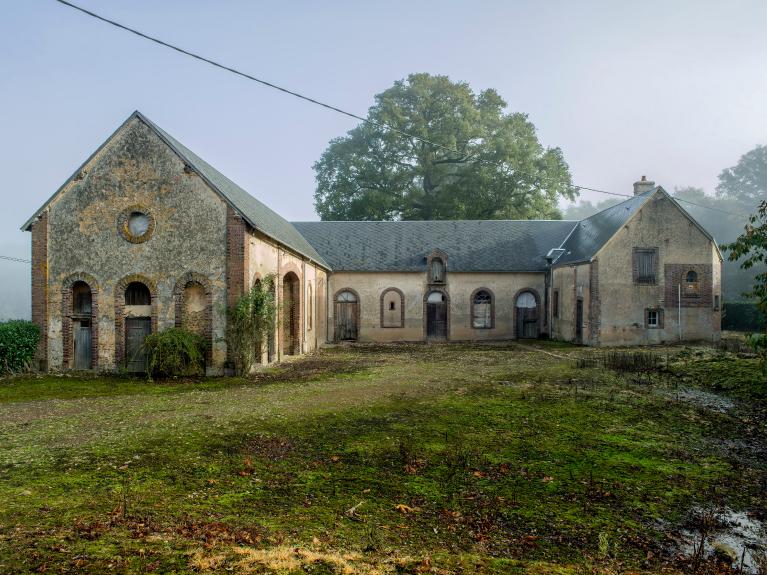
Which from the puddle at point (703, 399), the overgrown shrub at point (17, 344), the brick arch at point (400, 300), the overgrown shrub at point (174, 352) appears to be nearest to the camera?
the puddle at point (703, 399)

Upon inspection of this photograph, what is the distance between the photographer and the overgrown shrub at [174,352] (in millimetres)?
14125

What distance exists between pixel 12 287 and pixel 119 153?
91413 millimetres

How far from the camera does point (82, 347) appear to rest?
15680 millimetres

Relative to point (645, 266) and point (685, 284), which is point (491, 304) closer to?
point (645, 266)

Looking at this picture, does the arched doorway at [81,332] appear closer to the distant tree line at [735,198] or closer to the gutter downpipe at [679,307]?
the gutter downpipe at [679,307]

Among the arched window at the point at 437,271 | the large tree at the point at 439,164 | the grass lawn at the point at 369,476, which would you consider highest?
the large tree at the point at 439,164

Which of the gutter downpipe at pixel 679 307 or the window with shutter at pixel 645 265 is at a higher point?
the window with shutter at pixel 645 265

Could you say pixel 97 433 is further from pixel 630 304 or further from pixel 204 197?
pixel 630 304

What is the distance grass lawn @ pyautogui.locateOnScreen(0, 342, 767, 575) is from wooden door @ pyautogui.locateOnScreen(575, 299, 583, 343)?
12.3 meters

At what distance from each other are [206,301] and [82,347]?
437 centimetres

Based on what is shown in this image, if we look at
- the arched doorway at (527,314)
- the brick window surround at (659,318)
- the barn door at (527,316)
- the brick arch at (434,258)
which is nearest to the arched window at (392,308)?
the brick arch at (434,258)

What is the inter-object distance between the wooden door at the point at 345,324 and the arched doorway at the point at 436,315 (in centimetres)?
429

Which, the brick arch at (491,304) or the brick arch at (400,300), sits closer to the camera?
the brick arch at (400,300)

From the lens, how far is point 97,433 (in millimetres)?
8562
